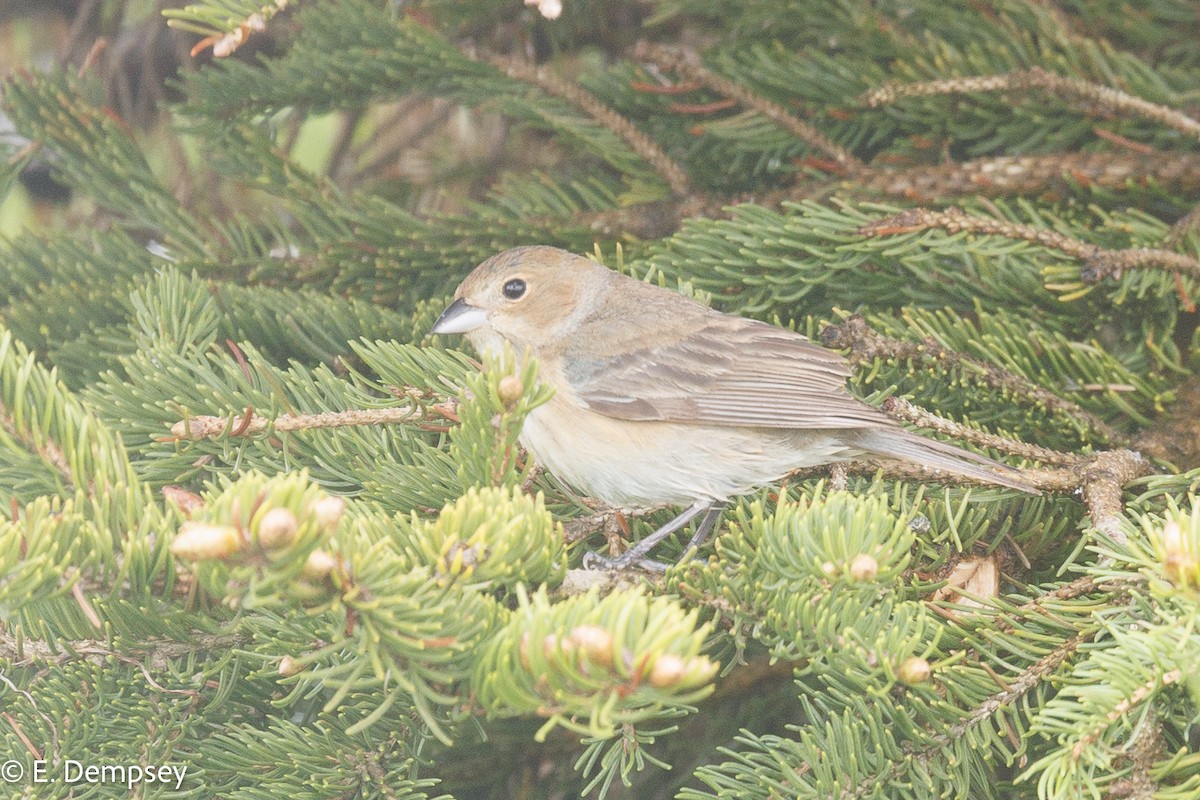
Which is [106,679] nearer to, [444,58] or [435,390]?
[435,390]

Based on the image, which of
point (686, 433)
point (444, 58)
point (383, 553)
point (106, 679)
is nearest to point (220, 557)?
point (383, 553)

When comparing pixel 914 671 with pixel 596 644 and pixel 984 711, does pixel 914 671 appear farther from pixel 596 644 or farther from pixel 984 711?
pixel 596 644

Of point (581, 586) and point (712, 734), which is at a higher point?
point (581, 586)

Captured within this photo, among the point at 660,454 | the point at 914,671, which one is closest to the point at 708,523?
the point at 660,454

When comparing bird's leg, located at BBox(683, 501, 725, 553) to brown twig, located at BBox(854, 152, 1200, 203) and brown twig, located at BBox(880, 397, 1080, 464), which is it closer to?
brown twig, located at BBox(880, 397, 1080, 464)

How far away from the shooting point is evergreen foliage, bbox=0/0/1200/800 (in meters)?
1.84

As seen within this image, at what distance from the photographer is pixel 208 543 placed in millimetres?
1557

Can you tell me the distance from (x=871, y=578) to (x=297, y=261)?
2.67 m

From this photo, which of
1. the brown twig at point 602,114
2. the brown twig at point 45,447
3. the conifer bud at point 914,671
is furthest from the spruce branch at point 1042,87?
the brown twig at point 45,447

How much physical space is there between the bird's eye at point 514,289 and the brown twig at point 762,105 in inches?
36.6

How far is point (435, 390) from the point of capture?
115 inches

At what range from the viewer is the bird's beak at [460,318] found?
3.52 meters

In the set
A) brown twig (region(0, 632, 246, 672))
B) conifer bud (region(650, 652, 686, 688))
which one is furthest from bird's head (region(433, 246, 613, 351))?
conifer bud (region(650, 652, 686, 688))

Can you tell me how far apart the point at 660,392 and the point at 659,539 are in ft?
2.17
